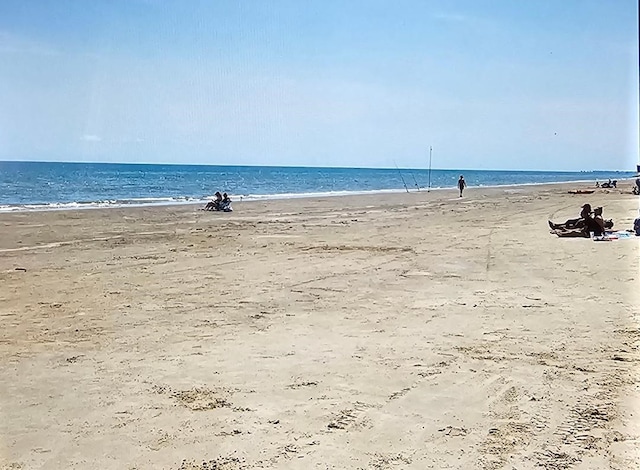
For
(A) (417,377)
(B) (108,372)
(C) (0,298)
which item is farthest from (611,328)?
(C) (0,298)

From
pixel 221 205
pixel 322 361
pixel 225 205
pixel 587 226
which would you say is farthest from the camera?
pixel 221 205

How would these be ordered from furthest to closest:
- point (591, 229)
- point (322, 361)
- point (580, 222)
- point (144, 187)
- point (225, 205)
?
1. point (144, 187)
2. point (225, 205)
3. point (580, 222)
4. point (591, 229)
5. point (322, 361)

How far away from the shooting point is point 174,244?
15.4 metres

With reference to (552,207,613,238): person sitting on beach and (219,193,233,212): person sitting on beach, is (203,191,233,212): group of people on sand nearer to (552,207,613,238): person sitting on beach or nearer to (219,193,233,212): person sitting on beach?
(219,193,233,212): person sitting on beach

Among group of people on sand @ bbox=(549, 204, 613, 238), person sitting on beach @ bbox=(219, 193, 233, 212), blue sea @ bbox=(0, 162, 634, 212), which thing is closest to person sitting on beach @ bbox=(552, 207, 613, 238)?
group of people on sand @ bbox=(549, 204, 613, 238)

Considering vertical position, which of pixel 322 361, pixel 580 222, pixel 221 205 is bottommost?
pixel 322 361

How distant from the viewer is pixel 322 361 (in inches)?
236

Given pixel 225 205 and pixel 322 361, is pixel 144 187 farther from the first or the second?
pixel 322 361

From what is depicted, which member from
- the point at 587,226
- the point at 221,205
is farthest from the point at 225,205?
the point at 587,226

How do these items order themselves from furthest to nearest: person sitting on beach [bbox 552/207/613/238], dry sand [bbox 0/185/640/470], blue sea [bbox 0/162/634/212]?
1. blue sea [bbox 0/162/634/212]
2. person sitting on beach [bbox 552/207/613/238]
3. dry sand [bbox 0/185/640/470]

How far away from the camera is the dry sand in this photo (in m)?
4.20

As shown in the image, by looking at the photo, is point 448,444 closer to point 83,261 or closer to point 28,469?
point 28,469

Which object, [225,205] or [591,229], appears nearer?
[591,229]

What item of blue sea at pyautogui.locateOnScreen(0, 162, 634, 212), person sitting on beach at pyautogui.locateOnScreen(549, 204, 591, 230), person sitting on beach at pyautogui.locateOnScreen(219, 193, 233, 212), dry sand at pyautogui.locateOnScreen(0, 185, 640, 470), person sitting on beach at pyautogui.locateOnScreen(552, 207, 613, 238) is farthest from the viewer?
blue sea at pyautogui.locateOnScreen(0, 162, 634, 212)
